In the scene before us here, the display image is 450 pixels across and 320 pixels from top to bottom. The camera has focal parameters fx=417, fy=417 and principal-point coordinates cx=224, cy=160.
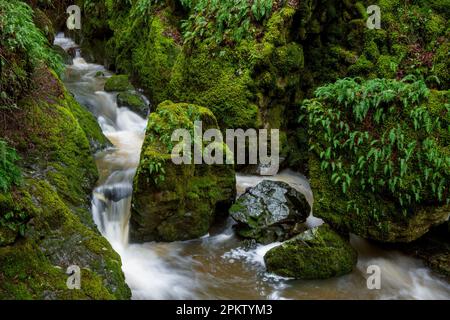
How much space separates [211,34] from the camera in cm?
1094

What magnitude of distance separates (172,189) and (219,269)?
1.67m

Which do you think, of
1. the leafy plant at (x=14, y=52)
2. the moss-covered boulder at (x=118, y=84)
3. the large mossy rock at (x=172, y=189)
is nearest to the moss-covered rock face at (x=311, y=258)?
the large mossy rock at (x=172, y=189)

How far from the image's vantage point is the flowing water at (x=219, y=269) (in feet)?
21.9

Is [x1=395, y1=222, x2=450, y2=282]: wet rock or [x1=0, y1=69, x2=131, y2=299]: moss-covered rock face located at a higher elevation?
[x1=0, y1=69, x2=131, y2=299]: moss-covered rock face

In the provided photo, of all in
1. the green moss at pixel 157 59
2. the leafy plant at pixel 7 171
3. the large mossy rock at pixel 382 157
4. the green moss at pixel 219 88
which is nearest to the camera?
the leafy plant at pixel 7 171

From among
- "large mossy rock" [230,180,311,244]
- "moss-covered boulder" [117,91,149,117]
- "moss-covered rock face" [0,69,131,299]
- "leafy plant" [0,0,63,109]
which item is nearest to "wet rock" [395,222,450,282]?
"large mossy rock" [230,180,311,244]

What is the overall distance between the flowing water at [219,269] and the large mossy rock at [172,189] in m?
0.27

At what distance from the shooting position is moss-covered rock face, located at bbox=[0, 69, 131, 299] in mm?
4938

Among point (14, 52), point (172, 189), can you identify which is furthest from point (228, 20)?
point (14, 52)

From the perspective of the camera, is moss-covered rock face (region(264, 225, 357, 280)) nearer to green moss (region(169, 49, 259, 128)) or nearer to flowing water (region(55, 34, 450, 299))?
A: flowing water (region(55, 34, 450, 299))

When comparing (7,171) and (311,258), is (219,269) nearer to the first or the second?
(311,258)

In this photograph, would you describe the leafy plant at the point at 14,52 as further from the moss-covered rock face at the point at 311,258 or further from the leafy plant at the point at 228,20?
the moss-covered rock face at the point at 311,258

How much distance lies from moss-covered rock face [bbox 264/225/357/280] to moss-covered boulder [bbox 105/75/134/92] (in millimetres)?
8540

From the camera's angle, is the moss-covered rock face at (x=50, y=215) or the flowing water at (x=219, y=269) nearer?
the moss-covered rock face at (x=50, y=215)
